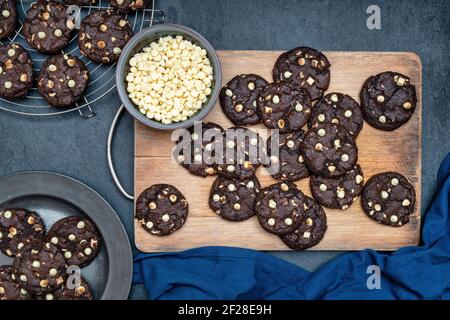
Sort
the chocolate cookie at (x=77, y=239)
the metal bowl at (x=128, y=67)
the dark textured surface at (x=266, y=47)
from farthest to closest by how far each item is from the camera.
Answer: the dark textured surface at (x=266, y=47), the chocolate cookie at (x=77, y=239), the metal bowl at (x=128, y=67)

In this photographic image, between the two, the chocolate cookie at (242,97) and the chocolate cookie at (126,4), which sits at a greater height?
the chocolate cookie at (126,4)

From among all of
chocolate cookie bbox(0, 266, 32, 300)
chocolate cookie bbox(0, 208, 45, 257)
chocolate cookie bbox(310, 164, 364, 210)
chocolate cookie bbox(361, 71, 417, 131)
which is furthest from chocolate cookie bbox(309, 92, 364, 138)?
chocolate cookie bbox(0, 266, 32, 300)

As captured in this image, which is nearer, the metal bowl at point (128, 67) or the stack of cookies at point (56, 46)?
the metal bowl at point (128, 67)

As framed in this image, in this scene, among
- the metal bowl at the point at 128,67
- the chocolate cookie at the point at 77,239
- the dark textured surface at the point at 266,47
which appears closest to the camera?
the metal bowl at the point at 128,67

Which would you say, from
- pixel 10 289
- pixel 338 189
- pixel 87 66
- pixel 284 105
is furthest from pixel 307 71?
pixel 10 289

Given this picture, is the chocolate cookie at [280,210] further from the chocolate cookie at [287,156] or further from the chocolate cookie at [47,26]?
the chocolate cookie at [47,26]

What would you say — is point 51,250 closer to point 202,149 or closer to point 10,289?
point 10,289

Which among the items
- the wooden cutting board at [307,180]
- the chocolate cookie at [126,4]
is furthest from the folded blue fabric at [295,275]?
the chocolate cookie at [126,4]

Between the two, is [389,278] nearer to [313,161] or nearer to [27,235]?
[313,161]

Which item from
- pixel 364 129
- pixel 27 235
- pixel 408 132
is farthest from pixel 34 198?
pixel 408 132
